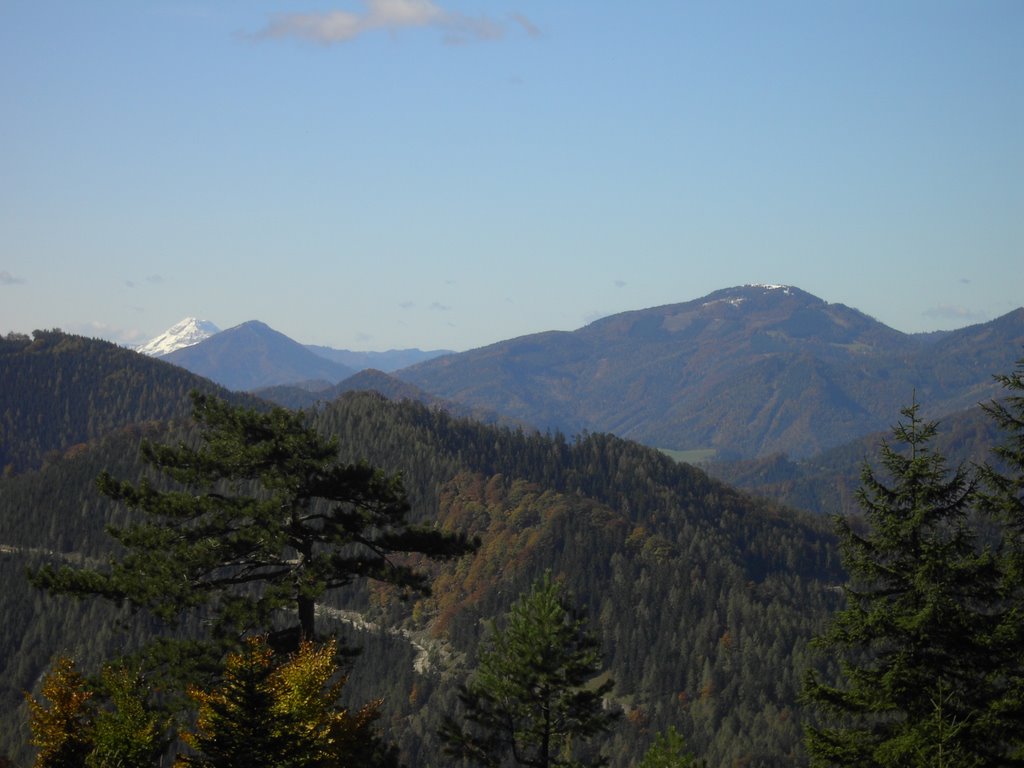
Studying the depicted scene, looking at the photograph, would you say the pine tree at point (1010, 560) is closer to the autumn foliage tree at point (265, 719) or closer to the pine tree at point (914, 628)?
the pine tree at point (914, 628)

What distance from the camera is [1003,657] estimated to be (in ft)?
86.1

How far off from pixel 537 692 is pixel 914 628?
14.0 metres

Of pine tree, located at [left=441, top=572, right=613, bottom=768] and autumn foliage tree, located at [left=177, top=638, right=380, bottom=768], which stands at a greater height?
autumn foliage tree, located at [left=177, top=638, right=380, bottom=768]

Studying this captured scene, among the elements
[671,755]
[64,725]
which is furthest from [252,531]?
[671,755]

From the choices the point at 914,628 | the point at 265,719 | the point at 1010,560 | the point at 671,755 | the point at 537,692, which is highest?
the point at 1010,560

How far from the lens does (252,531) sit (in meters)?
31.1

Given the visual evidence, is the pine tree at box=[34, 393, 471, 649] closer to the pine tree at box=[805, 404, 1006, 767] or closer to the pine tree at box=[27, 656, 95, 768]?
the pine tree at box=[27, 656, 95, 768]

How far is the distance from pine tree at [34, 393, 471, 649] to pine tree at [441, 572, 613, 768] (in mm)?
4125

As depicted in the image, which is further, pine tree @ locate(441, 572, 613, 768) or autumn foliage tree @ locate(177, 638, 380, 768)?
pine tree @ locate(441, 572, 613, 768)

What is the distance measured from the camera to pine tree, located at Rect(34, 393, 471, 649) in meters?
31.1

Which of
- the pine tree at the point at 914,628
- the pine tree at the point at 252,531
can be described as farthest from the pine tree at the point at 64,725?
the pine tree at the point at 914,628

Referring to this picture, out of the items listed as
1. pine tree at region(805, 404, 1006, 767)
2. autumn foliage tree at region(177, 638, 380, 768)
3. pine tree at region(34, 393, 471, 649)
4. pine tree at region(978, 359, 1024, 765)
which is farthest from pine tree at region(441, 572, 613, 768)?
pine tree at region(978, 359, 1024, 765)

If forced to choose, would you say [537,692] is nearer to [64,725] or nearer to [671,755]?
[671,755]

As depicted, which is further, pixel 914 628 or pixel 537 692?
pixel 537 692
